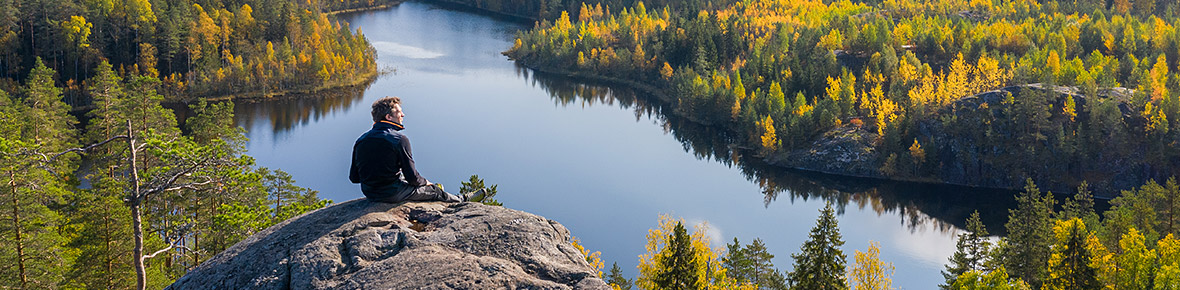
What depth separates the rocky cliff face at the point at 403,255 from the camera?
→ 10.8 metres

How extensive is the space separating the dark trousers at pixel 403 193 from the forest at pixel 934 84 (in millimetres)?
76918

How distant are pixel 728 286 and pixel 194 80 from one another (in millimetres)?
82967

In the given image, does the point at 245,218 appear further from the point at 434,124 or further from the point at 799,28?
the point at 799,28

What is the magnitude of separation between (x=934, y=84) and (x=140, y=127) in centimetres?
7925

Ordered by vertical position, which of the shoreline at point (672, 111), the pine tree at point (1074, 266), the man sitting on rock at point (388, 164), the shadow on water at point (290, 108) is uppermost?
the man sitting on rock at point (388, 164)

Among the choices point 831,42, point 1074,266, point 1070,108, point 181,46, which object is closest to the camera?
point 1074,266

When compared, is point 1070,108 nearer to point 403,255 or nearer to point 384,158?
point 384,158

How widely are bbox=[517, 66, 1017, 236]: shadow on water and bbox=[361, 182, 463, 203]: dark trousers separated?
63951mm

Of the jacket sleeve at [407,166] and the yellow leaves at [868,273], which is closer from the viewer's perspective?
the jacket sleeve at [407,166]

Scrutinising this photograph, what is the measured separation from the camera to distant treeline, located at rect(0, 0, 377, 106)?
335 feet

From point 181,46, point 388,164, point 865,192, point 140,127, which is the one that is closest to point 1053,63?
point 865,192

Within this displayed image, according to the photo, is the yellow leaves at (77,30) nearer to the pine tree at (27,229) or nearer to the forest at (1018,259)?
the pine tree at (27,229)

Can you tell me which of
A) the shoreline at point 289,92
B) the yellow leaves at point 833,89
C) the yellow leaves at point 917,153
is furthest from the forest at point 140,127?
the yellow leaves at point 833,89

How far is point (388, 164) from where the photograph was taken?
12.7 m
